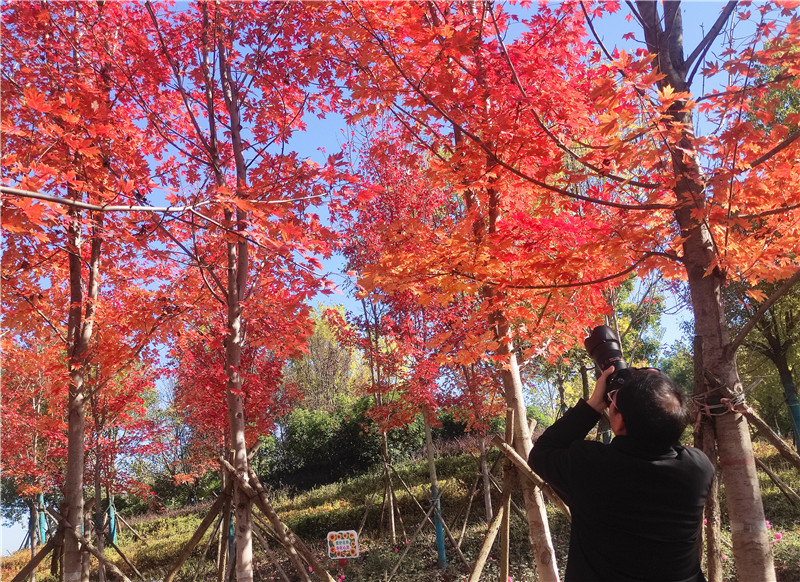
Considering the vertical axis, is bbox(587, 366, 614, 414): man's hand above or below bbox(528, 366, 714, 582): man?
above

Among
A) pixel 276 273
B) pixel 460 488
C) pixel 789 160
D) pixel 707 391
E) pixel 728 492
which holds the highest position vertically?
pixel 276 273

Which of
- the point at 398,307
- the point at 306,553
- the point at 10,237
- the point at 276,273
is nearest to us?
the point at 306,553

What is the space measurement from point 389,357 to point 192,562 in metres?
6.62

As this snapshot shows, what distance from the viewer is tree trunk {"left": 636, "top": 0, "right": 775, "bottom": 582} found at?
221cm

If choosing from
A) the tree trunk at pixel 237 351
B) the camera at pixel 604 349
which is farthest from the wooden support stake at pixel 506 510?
the tree trunk at pixel 237 351

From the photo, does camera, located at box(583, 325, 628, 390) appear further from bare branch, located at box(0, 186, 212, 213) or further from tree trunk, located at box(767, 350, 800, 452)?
tree trunk, located at box(767, 350, 800, 452)

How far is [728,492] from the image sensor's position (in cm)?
231

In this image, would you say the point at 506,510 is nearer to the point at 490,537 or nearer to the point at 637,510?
the point at 490,537

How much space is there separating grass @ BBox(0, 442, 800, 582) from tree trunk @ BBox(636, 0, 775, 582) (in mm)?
4004

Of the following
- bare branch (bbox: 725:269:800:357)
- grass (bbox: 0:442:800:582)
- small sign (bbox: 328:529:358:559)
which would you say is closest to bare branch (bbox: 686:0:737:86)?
bare branch (bbox: 725:269:800:357)

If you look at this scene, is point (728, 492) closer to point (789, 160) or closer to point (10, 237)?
point (789, 160)

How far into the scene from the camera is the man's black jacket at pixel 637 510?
148 centimetres

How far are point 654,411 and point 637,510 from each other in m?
0.30

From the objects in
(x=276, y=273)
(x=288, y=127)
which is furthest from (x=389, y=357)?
(x=288, y=127)
